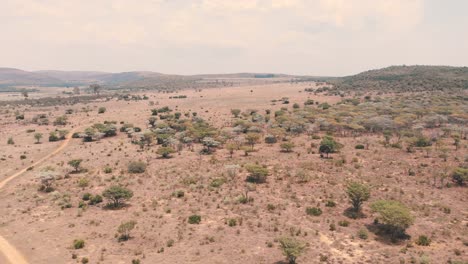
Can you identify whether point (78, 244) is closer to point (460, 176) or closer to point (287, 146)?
point (287, 146)

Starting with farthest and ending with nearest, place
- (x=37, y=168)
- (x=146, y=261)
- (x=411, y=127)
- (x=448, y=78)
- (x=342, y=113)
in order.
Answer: (x=448, y=78)
(x=342, y=113)
(x=411, y=127)
(x=37, y=168)
(x=146, y=261)

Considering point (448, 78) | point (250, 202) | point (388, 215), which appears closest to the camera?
point (388, 215)

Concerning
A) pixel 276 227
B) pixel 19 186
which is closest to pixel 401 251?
pixel 276 227

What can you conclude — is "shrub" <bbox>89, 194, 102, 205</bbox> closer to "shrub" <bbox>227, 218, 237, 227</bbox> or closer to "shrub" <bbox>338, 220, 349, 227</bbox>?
"shrub" <bbox>227, 218, 237, 227</bbox>

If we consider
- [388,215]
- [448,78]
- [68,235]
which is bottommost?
[68,235]

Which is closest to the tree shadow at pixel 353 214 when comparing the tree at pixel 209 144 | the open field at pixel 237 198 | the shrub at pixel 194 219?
the open field at pixel 237 198

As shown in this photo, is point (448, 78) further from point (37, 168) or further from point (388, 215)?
point (37, 168)

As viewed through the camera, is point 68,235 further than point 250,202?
No
